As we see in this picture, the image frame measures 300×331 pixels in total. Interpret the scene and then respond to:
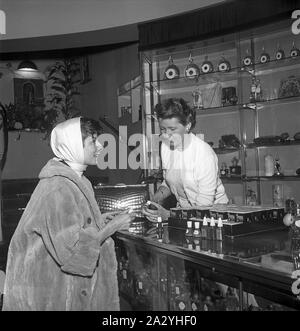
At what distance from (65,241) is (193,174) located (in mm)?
597

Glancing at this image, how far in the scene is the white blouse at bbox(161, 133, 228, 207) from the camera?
4.51ft

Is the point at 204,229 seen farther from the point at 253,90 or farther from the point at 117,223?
the point at 253,90

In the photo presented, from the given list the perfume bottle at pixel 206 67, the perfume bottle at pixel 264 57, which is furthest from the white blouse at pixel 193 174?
the perfume bottle at pixel 264 57

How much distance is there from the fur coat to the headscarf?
25 mm

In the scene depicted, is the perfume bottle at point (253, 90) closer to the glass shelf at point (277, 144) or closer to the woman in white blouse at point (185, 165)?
the glass shelf at point (277, 144)

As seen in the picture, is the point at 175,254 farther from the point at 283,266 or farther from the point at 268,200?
the point at 268,200

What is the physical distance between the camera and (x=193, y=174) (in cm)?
139

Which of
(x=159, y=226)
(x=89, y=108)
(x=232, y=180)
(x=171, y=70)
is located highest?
(x=171, y=70)

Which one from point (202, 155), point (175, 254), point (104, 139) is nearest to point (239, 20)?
point (202, 155)

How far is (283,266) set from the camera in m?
0.86

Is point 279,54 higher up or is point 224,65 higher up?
point 279,54

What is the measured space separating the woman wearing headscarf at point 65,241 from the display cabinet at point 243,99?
419mm

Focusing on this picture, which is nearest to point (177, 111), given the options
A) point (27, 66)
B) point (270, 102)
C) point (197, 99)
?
point (197, 99)
